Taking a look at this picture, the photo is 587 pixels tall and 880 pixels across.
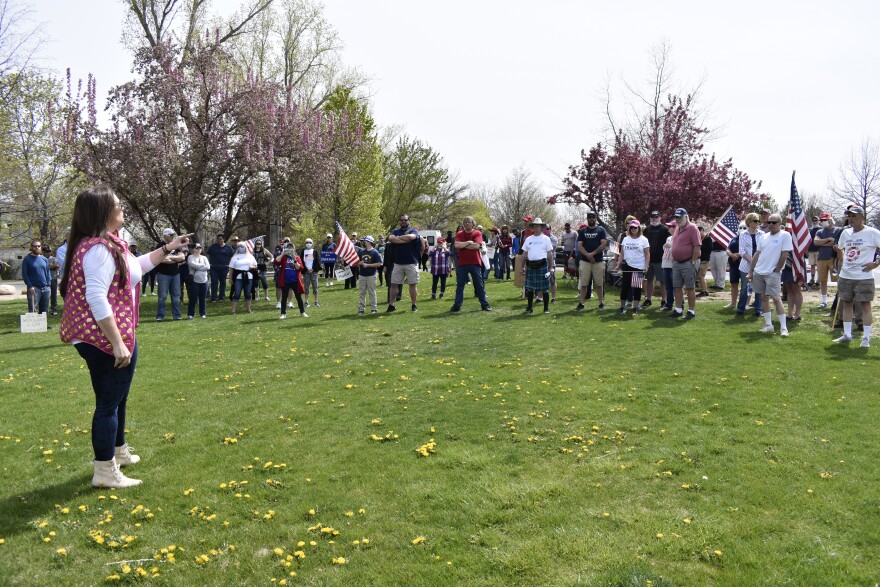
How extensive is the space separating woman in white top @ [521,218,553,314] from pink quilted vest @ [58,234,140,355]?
9.99 meters

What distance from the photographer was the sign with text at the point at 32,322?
14.5 m

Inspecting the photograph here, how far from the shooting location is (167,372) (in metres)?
9.41

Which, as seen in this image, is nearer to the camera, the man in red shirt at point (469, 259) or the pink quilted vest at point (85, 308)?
the pink quilted vest at point (85, 308)

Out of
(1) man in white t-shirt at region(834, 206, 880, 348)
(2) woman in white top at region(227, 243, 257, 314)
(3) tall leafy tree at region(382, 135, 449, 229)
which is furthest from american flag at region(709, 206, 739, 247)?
(3) tall leafy tree at region(382, 135, 449, 229)

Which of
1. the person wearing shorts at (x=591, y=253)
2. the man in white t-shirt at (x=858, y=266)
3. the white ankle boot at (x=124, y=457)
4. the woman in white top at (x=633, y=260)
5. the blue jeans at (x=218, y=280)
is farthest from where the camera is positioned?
the blue jeans at (x=218, y=280)

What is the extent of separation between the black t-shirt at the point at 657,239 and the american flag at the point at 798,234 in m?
2.39

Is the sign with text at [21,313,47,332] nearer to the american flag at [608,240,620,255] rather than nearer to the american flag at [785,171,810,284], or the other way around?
the american flag at [608,240,620,255]

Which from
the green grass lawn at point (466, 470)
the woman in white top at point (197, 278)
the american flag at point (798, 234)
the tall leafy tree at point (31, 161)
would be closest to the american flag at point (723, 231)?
the american flag at point (798, 234)

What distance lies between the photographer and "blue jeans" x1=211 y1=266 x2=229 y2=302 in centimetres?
1975

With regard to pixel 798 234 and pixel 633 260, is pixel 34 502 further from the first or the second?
pixel 798 234

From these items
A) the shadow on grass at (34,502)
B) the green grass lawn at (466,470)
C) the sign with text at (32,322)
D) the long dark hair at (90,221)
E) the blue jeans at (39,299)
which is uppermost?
the long dark hair at (90,221)

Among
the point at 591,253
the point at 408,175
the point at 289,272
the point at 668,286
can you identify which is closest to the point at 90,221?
the point at 289,272

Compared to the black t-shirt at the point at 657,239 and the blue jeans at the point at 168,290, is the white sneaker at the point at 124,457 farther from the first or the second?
the blue jeans at the point at 168,290

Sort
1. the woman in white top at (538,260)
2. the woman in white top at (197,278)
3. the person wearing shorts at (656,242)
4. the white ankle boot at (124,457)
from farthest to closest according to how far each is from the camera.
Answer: the woman in white top at (197,278) → the woman in white top at (538,260) → the person wearing shorts at (656,242) → the white ankle boot at (124,457)
